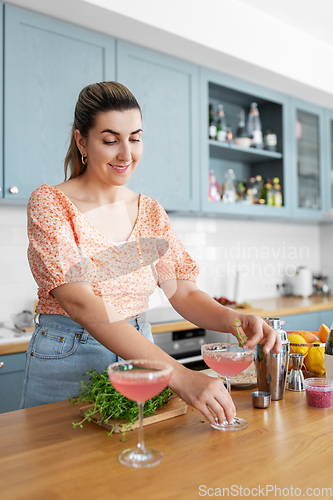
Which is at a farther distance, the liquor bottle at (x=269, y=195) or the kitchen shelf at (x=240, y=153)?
the liquor bottle at (x=269, y=195)

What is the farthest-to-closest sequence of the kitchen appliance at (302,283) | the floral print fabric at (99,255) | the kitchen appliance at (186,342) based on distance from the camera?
the kitchen appliance at (302,283)
the kitchen appliance at (186,342)
the floral print fabric at (99,255)

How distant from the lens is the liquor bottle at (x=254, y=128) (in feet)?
11.1

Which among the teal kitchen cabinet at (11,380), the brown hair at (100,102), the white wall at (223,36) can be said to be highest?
the white wall at (223,36)

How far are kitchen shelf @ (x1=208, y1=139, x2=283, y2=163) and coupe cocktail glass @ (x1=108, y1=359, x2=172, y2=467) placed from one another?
237 cm

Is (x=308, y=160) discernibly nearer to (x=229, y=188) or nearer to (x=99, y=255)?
(x=229, y=188)

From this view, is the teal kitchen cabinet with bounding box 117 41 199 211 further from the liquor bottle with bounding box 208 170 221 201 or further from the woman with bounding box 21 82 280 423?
the woman with bounding box 21 82 280 423

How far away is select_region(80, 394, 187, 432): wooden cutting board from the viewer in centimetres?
92

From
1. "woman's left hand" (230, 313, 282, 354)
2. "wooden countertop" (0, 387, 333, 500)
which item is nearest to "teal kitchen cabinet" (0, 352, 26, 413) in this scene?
"wooden countertop" (0, 387, 333, 500)

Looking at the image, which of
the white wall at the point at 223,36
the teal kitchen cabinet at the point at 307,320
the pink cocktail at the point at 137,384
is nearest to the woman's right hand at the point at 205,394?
the pink cocktail at the point at 137,384

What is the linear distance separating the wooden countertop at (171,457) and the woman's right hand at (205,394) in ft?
A: 0.15

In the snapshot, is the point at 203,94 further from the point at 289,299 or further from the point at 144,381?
the point at 144,381

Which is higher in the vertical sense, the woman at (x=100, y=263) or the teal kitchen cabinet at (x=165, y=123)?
the teal kitchen cabinet at (x=165, y=123)

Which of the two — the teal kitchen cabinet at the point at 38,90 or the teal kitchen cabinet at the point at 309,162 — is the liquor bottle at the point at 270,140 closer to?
the teal kitchen cabinet at the point at 309,162

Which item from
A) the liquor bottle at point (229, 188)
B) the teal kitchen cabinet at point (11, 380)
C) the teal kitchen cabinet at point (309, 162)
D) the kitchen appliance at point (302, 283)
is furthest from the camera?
the kitchen appliance at point (302, 283)
